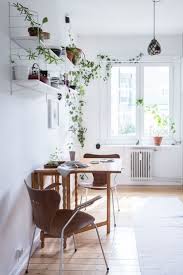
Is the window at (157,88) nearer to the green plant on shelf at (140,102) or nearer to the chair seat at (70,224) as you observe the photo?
the green plant on shelf at (140,102)

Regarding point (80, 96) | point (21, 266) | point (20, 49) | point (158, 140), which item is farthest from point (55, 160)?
point (158, 140)

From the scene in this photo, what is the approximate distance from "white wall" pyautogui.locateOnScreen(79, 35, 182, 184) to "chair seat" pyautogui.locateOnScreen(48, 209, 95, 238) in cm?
330

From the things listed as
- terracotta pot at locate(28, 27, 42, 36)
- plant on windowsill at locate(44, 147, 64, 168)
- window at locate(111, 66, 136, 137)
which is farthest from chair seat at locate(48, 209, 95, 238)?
window at locate(111, 66, 136, 137)

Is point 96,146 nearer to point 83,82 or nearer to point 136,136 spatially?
point 136,136

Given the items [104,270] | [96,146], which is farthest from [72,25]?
[104,270]

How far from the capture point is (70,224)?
8.75 ft

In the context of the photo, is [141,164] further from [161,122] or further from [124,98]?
[124,98]

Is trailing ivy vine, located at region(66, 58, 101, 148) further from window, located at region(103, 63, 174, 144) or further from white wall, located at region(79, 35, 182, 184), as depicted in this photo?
window, located at region(103, 63, 174, 144)

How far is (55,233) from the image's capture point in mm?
2539

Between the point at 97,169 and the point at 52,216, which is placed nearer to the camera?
the point at 52,216

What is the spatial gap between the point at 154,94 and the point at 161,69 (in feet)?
1.50

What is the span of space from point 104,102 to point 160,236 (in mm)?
3044

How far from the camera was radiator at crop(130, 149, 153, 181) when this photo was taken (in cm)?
602

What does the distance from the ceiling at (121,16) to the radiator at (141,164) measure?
2.05 meters
